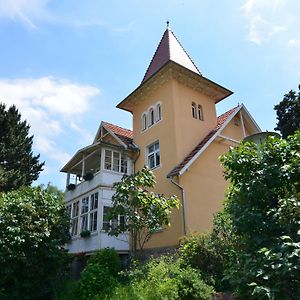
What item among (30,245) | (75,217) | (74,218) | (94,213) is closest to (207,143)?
(94,213)

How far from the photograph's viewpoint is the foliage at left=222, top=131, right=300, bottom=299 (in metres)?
5.66

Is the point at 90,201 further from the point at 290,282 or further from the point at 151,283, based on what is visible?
the point at 290,282

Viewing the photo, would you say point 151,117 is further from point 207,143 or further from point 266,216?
point 266,216

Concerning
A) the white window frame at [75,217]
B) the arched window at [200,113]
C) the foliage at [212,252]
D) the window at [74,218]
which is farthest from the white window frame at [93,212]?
the arched window at [200,113]

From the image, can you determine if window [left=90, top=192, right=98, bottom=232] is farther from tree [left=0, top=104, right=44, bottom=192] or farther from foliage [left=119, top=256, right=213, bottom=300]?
tree [left=0, top=104, right=44, bottom=192]

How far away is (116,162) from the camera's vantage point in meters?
19.7

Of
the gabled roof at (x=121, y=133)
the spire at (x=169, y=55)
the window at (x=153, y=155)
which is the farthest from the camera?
the spire at (x=169, y=55)

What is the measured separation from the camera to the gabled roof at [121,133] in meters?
20.4

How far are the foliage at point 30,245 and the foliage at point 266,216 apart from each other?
302 inches

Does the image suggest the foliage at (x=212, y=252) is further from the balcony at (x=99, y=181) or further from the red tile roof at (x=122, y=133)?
the red tile roof at (x=122, y=133)

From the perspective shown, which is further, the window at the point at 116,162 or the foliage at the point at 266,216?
the window at the point at 116,162

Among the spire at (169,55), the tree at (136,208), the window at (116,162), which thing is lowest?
the tree at (136,208)

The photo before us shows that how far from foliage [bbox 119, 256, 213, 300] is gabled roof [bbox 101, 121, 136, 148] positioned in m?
10.4

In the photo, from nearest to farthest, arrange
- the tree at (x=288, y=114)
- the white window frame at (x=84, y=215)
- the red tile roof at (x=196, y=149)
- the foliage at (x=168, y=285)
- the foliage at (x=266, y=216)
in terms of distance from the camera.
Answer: the foliage at (x=266, y=216) < the foliage at (x=168, y=285) < the red tile roof at (x=196, y=149) < the white window frame at (x=84, y=215) < the tree at (x=288, y=114)
